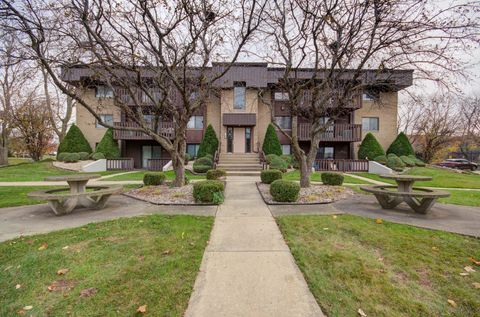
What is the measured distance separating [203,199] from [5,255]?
14.3 feet

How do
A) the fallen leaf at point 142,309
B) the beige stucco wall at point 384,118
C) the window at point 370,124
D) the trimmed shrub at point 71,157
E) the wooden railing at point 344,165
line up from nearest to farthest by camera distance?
the fallen leaf at point 142,309 < the trimmed shrub at point 71,157 < the wooden railing at point 344,165 < the beige stucco wall at point 384,118 < the window at point 370,124

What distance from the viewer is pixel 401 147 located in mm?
19891

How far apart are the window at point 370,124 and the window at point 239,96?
1237 centimetres

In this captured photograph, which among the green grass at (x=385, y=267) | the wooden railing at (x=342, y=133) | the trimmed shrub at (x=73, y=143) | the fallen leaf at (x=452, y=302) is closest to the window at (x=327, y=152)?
the wooden railing at (x=342, y=133)

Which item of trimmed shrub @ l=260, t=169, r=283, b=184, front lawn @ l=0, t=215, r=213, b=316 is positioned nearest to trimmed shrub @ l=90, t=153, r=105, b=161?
trimmed shrub @ l=260, t=169, r=283, b=184

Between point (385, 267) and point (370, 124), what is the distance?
22.2 metres

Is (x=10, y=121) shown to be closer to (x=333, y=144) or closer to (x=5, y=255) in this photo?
(x=5, y=255)

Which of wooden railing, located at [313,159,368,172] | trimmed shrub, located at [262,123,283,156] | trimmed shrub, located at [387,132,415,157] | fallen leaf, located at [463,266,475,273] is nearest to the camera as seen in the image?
fallen leaf, located at [463,266,475,273]

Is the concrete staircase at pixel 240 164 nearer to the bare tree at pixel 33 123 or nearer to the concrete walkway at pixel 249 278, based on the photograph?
the concrete walkway at pixel 249 278

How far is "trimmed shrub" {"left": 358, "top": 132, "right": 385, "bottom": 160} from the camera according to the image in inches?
741

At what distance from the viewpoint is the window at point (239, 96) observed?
65.7ft

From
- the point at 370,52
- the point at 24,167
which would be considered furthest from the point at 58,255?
the point at 24,167

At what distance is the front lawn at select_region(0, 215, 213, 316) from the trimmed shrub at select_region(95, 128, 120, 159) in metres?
16.0

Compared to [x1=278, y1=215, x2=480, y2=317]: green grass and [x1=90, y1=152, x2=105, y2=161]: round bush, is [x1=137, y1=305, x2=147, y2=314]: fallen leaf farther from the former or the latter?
[x1=90, y1=152, x2=105, y2=161]: round bush
